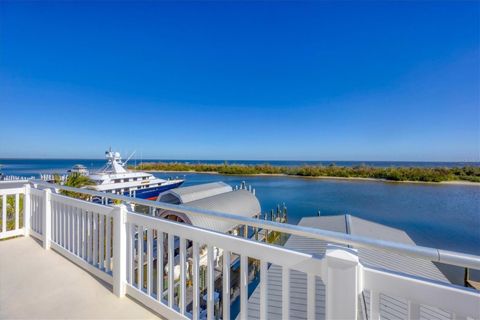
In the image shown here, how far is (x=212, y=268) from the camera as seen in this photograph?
141cm

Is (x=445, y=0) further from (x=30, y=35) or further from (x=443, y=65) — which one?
(x=30, y=35)

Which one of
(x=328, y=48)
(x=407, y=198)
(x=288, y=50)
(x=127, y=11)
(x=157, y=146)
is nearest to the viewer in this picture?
(x=127, y=11)

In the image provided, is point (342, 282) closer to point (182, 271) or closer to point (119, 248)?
point (182, 271)

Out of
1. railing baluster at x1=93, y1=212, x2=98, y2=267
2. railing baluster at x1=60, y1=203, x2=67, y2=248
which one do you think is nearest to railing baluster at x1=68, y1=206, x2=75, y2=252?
railing baluster at x1=60, y1=203, x2=67, y2=248

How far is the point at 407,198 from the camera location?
12.9 meters

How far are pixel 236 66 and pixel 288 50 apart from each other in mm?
3008

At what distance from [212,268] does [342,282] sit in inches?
33.4

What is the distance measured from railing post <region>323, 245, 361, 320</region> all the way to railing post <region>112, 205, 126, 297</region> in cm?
172

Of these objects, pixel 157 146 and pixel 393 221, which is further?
pixel 157 146

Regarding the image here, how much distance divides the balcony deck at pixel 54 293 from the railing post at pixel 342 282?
59.6 inches

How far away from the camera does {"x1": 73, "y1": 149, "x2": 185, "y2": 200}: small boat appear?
38.4 feet

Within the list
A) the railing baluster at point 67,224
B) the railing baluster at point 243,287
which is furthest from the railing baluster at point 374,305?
the railing baluster at point 67,224

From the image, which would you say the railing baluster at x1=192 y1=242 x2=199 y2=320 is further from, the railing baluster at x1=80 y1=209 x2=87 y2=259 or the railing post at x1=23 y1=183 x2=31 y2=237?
the railing post at x1=23 y1=183 x2=31 y2=237

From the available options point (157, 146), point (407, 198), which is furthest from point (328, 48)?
point (157, 146)
